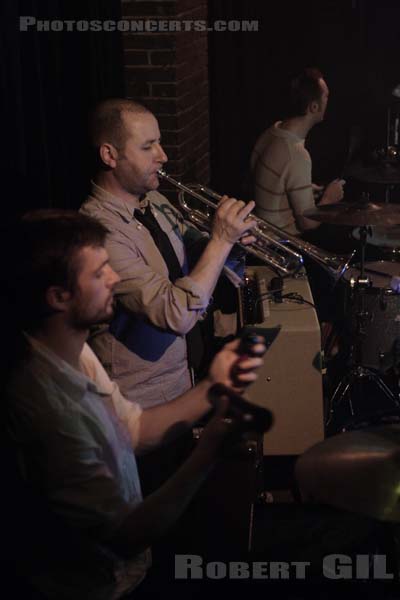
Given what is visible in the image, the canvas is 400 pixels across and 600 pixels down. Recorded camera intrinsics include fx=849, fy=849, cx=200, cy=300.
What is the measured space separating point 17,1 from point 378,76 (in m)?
4.94

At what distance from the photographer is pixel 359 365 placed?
13.7ft

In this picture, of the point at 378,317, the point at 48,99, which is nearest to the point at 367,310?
the point at 378,317

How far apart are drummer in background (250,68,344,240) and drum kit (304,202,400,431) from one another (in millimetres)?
407

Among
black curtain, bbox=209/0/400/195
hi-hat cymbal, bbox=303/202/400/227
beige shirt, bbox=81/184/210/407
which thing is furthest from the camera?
black curtain, bbox=209/0/400/195

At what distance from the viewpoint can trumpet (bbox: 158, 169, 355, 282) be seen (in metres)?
3.36

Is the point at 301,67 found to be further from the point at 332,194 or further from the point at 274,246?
the point at 274,246

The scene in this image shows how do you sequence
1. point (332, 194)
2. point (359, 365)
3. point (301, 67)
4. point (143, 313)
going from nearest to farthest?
point (143, 313), point (359, 365), point (332, 194), point (301, 67)

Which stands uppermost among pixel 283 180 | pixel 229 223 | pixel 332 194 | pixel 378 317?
pixel 229 223

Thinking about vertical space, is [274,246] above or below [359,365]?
above

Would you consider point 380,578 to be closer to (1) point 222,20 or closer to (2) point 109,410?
(2) point 109,410

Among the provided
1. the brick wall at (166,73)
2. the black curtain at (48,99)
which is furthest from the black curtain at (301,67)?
the black curtain at (48,99)

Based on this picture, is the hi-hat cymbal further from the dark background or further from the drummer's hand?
the dark background

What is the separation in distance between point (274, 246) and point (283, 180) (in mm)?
1011

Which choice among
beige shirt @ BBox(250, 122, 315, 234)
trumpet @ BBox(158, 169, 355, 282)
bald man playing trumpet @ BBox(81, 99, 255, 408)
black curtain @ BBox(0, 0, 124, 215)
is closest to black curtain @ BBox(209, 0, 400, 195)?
beige shirt @ BBox(250, 122, 315, 234)
